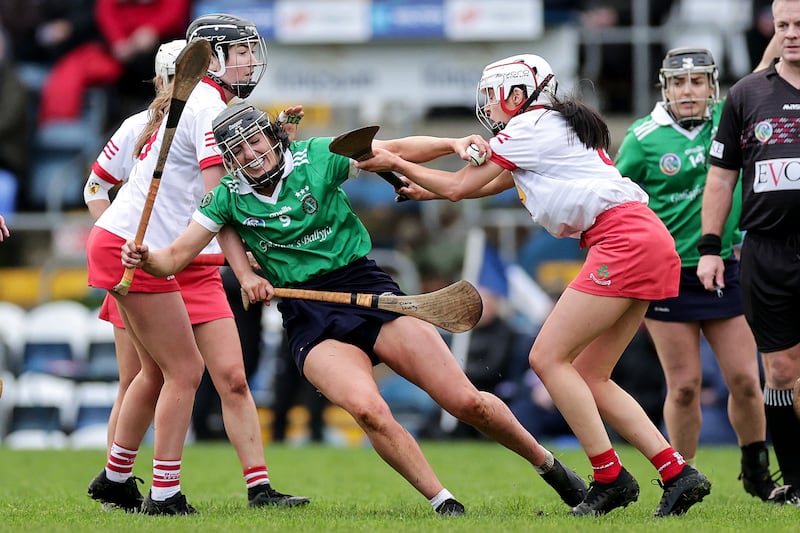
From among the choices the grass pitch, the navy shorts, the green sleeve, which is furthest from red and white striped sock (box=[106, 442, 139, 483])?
the green sleeve

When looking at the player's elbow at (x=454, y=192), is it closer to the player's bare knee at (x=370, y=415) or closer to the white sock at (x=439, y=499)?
the player's bare knee at (x=370, y=415)

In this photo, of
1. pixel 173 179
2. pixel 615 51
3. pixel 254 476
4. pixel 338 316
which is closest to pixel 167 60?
pixel 173 179

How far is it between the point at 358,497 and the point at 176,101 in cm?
270

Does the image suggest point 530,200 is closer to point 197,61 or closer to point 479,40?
point 197,61

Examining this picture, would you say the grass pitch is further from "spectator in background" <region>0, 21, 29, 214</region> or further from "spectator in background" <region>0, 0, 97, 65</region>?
"spectator in background" <region>0, 0, 97, 65</region>

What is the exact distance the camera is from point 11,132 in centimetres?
1528

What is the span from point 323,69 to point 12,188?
12.2 ft

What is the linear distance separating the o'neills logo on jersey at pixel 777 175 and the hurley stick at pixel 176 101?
9.24 ft

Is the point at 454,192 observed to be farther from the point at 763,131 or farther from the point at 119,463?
the point at 119,463

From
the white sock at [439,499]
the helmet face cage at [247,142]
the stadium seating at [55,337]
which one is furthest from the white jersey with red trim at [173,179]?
the stadium seating at [55,337]

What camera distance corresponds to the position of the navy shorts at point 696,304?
306 inches

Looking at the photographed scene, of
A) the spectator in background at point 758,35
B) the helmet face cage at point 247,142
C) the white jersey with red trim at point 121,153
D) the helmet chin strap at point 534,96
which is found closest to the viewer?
the helmet face cage at point 247,142

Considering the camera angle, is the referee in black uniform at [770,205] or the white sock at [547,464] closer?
the white sock at [547,464]

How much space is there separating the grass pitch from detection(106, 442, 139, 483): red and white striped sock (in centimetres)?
19
